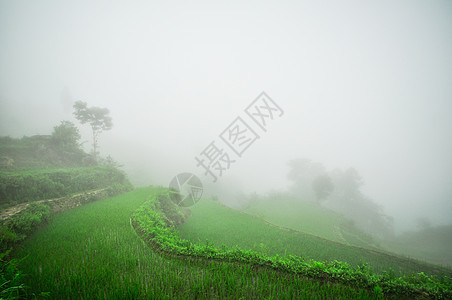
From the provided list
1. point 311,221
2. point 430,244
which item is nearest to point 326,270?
point 311,221

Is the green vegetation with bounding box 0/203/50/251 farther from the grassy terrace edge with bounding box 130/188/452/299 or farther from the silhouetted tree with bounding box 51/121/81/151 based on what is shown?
the silhouetted tree with bounding box 51/121/81/151

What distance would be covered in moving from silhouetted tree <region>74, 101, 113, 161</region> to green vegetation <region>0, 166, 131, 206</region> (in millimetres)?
12297

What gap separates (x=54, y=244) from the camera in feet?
18.1

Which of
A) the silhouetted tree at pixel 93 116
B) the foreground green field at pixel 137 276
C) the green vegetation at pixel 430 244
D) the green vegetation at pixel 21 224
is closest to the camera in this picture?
the foreground green field at pixel 137 276

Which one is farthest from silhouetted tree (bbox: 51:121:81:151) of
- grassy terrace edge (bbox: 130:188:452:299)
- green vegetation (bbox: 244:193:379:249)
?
green vegetation (bbox: 244:193:379:249)

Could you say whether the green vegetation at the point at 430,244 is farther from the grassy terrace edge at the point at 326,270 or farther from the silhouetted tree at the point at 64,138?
the silhouetted tree at the point at 64,138

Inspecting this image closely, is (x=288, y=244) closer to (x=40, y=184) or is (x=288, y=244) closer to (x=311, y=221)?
(x=311, y=221)

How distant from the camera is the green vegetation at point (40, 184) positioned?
8414 millimetres

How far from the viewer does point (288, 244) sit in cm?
1028

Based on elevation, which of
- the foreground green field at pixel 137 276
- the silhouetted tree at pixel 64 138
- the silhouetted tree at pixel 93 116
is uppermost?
the silhouetted tree at pixel 93 116

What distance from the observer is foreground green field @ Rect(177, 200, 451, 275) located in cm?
883

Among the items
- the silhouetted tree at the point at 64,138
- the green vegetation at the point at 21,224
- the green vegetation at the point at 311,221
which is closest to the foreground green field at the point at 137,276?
the green vegetation at the point at 21,224

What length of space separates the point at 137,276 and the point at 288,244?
9.67 metres

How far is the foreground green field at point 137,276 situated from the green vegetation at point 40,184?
4.87 metres
